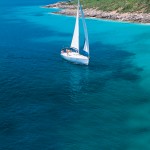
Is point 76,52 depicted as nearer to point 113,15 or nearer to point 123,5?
point 113,15

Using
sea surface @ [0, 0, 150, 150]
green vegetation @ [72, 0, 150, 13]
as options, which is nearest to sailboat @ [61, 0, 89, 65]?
sea surface @ [0, 0, 150, 150]

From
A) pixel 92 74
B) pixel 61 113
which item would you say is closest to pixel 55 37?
pixel 92 74

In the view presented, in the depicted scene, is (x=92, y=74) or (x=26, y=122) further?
(x=92, y=74)

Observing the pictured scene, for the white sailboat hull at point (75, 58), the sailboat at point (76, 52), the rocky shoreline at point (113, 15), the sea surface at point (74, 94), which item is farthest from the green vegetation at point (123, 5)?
the white sailboat hull at point (75, 58)

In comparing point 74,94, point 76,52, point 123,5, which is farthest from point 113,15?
point 74,94

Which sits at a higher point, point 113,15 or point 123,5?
point 123,5

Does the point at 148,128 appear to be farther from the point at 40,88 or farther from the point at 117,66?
the point at 117,66

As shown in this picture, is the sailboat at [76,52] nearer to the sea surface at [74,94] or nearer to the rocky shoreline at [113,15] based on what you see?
the sea surface at [74,94]
